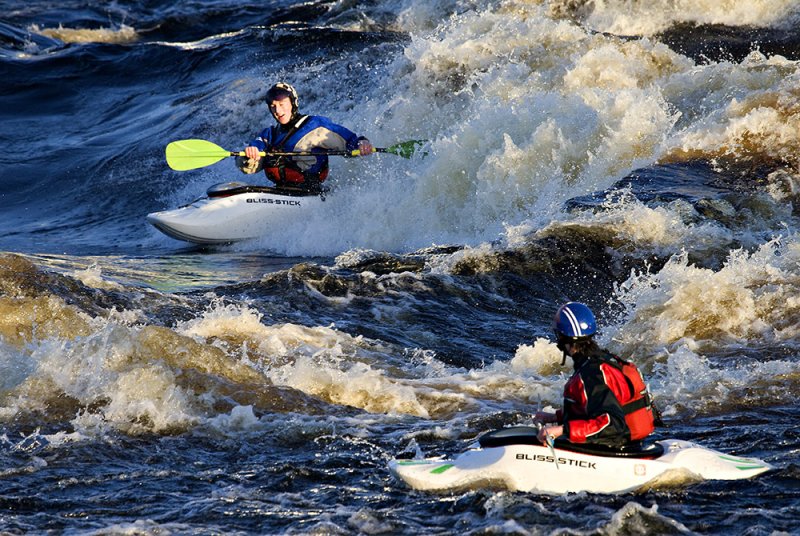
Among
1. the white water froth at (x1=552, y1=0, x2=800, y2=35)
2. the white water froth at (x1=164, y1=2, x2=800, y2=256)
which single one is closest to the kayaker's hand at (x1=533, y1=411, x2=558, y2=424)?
the white water froth at (x1=164, y1=2, x2=800, y2=256)

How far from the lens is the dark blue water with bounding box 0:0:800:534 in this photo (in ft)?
17.2

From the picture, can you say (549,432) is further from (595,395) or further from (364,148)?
(364,148)

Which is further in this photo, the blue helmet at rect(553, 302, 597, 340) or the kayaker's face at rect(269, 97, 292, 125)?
the kayaker's face at rect(269, 97, 292, 125)

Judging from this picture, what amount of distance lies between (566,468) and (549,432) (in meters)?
0.19

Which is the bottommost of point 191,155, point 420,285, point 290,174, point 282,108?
point 420,285

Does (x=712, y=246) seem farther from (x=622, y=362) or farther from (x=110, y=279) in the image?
(x=110, y=279)

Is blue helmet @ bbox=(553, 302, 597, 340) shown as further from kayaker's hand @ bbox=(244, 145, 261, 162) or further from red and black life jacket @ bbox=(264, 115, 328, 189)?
red and black life jacket @ bbox=(264, 115, 328, 189)

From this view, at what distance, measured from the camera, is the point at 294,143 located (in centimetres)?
1188

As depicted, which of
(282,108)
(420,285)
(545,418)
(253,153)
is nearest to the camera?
(545,418)

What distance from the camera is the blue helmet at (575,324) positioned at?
16.4ft

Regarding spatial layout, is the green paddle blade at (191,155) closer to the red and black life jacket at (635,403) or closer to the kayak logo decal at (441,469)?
the kayak logo decal at (441,469)

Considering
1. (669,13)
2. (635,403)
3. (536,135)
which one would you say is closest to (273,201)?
(536,135)

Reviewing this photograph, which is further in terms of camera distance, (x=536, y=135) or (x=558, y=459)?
(x=536, y=135)

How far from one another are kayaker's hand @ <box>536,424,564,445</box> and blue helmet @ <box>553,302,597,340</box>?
1.49 feet
